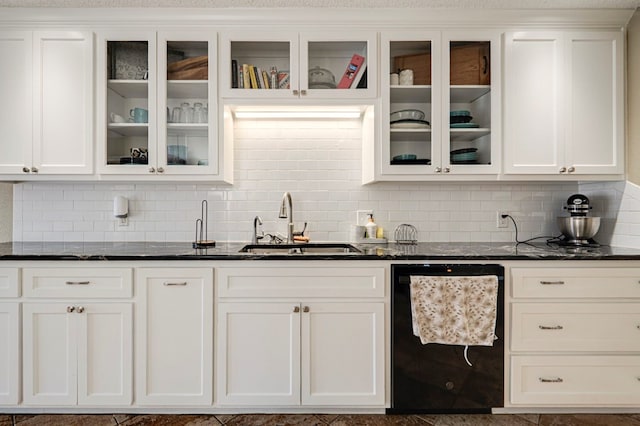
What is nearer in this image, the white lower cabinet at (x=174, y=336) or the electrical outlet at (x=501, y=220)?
the white lower cabinet at (x=174, y=336)

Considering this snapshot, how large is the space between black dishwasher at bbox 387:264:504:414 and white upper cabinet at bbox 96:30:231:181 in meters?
1.32

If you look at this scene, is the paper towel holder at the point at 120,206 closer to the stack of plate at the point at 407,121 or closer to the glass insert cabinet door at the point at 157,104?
the glass insert cabinet door at the point at 157,104

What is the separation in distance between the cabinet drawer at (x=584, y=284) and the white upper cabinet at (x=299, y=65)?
1435 millimetres

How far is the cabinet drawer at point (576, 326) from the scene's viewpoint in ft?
6.41

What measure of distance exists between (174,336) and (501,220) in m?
2.30

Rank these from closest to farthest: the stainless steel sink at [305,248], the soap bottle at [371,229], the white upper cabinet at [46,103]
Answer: the white upper cabinet at [46,103] < the stainless steel sink at [305,248] < the soap bottle at [371,229]

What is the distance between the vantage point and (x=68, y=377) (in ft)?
6.32

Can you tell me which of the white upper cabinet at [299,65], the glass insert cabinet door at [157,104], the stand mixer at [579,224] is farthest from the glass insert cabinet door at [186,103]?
the stand mixer at [579,224]

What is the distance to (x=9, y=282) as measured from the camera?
75.4 inches

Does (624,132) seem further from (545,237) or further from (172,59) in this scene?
(172,59)

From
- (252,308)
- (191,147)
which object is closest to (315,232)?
(252,308)

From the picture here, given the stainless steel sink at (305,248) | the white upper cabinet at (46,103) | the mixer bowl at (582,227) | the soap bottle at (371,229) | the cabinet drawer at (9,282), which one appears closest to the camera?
the cabinet drawer at (9,282)

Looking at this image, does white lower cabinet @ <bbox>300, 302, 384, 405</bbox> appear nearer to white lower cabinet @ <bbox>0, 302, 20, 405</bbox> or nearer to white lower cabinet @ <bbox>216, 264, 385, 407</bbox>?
white lower cabinet @ <bbox>216, 264, 385, 407</bbox>

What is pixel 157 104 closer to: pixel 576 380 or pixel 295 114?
pixel 295 114
